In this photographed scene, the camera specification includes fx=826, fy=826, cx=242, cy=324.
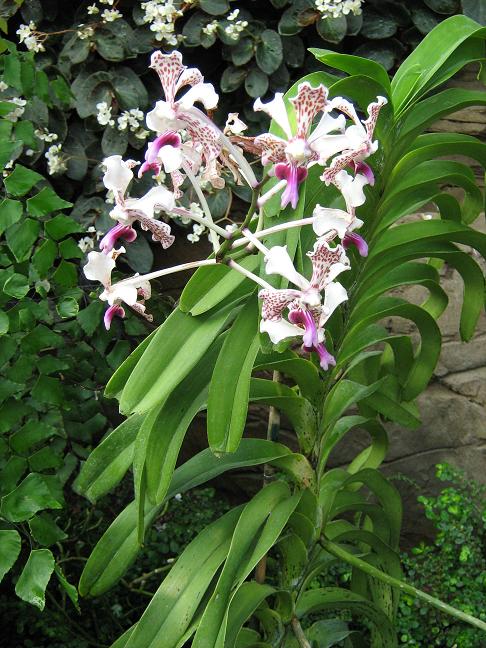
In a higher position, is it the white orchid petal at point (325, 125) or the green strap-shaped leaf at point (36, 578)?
the white orchid petal at point (325, 125)

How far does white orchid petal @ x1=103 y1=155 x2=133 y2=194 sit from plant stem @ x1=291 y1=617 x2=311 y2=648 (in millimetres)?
750

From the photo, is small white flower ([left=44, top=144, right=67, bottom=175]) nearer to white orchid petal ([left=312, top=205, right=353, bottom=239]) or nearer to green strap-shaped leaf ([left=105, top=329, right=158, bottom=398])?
green strap-shaped leaf ([left=105, top=329, right=158, bottom=398])

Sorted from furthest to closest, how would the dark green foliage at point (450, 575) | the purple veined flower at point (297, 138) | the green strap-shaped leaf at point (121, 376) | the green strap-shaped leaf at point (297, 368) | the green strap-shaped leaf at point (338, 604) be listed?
the dark green foliage at point (450, 575)
the green strap-shaped leaf at point (338, 604)
the green strap-shaped leaf at point (297, 368)
the green strap-shaped leaf at point (121, 376)
the purple veined flower at point (297, 138)

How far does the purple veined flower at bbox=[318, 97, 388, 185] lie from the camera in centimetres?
85

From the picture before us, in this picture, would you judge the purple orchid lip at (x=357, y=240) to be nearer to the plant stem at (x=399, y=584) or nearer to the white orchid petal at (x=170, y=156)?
the white orchid petal at (x=170, y=156)

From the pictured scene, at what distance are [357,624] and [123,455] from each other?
0.86 metres

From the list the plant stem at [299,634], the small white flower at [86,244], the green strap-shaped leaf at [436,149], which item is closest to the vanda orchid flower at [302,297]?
the green strap-shaped leaf at [436,149]

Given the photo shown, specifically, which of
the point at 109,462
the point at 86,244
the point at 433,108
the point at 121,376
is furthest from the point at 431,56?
the point at 86,244

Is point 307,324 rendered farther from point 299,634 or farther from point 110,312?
point 299,634

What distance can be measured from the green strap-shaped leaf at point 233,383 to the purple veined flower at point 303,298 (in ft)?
0.35

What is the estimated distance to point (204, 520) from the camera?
184 cm

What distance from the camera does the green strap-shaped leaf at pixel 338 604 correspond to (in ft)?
4.33

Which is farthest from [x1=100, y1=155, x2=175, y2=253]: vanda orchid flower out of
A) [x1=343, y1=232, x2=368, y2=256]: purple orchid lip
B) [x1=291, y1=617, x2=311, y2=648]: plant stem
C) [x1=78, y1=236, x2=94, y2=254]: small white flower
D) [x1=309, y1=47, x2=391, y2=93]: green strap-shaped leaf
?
[x1=78, y1=236, x2=94, y2=254]: small white flower

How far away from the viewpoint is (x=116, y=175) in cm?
89
